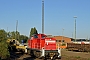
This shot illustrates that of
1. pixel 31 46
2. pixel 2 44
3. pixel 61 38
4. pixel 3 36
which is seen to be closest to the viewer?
pixel 2 44

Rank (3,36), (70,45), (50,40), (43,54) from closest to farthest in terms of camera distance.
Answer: (3,36), (43,54), (50,40), (70,45)

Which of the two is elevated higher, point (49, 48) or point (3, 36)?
point (3, 36)

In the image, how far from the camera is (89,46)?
41594 millimetres

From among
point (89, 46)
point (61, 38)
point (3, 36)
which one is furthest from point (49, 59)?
→ point (61, 38)

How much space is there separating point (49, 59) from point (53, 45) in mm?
1777

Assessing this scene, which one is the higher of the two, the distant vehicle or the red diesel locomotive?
the red diesel locomotive

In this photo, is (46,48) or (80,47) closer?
(46,48)

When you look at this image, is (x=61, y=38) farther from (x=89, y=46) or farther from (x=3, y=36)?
(x=3, y=36)

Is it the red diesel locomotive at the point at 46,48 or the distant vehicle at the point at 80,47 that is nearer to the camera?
the red diesel locomotive at the point at 46,48

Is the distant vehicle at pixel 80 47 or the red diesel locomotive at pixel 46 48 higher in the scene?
the red diesel locomotive at pixel 46 48

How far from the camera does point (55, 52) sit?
Result: 75.9 ft

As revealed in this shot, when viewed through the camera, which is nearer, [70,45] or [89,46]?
[89,46]

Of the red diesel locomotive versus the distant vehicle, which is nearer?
the red diesel locomotive

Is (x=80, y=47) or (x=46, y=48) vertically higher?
(x=46, y=48)
